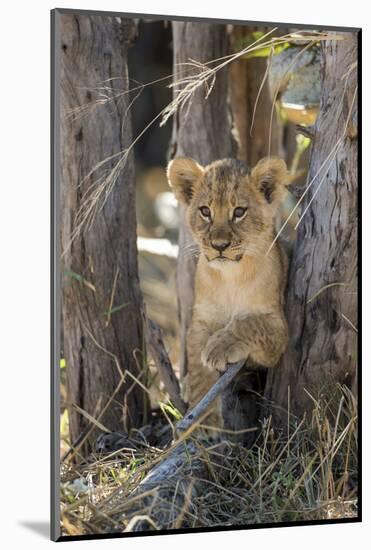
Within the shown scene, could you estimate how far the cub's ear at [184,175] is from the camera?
11.3ft

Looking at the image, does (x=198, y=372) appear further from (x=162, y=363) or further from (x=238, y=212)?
(x=238, y=212)

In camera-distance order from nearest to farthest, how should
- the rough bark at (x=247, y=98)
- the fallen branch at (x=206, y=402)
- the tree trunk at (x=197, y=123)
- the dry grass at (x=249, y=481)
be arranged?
the dry grass at (x=249, y=481)
the fallen branch at (x=206, y=402)
the tree trunk at (x=197, y=123)
the rough bark at (x=247, y=98)

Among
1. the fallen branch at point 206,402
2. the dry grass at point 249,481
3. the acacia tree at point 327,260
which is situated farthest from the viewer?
the acacia tree at point 327,260

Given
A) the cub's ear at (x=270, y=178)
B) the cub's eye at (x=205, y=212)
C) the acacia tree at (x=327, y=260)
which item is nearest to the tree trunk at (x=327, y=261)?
the acacia tree at (x=327, y=260)

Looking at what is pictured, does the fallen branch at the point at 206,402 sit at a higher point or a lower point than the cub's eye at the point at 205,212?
lower

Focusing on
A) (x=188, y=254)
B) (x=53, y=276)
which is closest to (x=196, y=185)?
(x=188, y=254)

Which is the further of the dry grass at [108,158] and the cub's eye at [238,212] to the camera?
the cub's eye at [238,212]

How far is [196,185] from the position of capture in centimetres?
344

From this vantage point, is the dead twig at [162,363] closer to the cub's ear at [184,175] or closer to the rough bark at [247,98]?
the cub's ear at [184,175]

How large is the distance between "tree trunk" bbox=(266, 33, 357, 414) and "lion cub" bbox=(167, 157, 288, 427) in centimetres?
7

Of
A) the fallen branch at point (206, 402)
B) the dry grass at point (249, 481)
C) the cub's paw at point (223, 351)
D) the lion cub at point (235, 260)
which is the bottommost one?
the dry grass at point (249, 481)

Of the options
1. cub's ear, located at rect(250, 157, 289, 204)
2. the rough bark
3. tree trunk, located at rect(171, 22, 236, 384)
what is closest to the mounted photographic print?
cub's ear, located at rect(250, 157, 289, 204)

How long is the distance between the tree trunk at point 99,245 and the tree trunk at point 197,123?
1.25 feet

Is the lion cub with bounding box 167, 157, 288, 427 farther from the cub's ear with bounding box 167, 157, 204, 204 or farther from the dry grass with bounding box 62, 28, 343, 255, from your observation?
the dry grass with bounding box 62, 28, 343, 255
